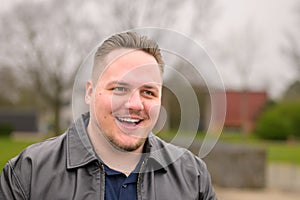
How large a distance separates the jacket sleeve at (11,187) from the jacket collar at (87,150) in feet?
0.64

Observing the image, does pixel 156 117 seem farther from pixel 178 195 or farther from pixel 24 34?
pixel 24 34

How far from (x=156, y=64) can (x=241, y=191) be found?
29.2ft

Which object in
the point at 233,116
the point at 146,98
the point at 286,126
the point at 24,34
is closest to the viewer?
the point at 146,98

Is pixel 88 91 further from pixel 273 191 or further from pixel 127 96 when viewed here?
pixel 273 191

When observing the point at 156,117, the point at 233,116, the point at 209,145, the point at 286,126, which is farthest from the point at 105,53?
the point at 233,116

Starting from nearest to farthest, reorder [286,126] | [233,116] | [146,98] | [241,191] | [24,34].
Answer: [146,98] → [241,191] → [24,34] → [286,126] → [233,116]

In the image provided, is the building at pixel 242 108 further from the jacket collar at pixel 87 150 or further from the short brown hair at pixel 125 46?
the short brown hair at pixel 125 46

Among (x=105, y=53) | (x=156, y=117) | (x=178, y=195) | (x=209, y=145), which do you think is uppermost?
(x=105, y=53)

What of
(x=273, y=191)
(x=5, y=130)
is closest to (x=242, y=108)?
(x=5, y=130)

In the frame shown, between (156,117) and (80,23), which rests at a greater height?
(80,23)

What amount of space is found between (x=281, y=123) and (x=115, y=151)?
27784 mm

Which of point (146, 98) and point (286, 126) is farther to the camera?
point (286, 126)

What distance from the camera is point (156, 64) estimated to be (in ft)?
5.43

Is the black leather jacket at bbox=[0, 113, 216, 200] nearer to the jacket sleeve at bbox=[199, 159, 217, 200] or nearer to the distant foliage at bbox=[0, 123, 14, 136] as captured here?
the jacket sleeve at bbox=[199, 159, 217, 200]
